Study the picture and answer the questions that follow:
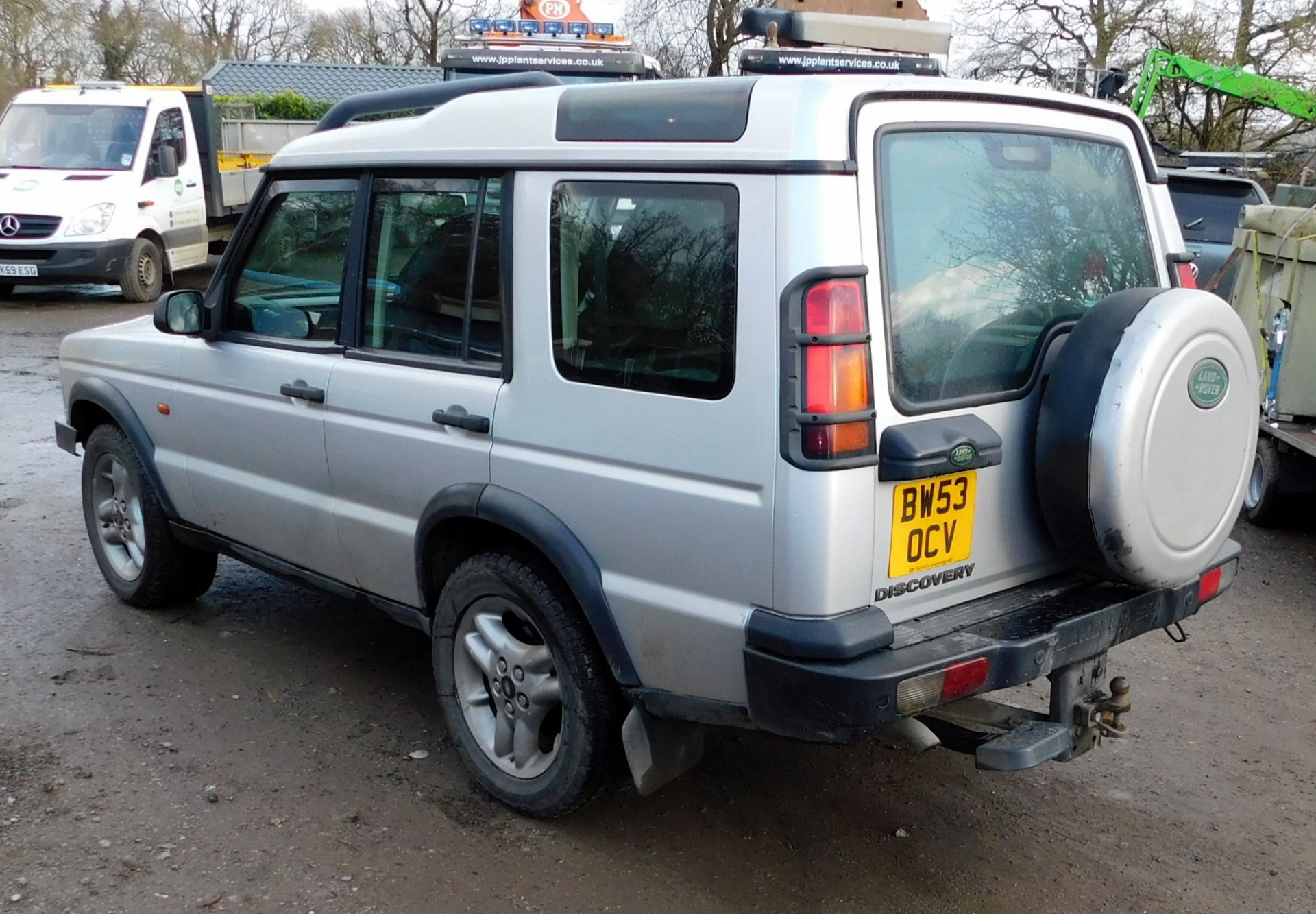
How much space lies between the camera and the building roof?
30.8m

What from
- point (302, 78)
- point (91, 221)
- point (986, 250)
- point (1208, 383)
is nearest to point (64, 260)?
point (91, 221)

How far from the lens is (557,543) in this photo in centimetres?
324

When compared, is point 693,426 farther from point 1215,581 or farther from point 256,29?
point 256,29

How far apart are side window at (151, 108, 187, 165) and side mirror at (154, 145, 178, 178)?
8 centimetres

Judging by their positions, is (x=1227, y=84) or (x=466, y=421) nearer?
(x=466, y=421)

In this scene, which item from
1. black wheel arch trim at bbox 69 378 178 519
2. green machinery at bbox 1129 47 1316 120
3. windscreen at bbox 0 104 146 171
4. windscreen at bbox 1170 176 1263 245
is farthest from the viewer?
green machinery at bbox 1129 47 1316 120

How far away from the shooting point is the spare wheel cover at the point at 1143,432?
2.91 m

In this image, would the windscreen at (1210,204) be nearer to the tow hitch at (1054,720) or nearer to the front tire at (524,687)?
the tow hitch at (1054,720)

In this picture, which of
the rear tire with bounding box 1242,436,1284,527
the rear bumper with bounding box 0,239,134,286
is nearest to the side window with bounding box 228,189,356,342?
the rear tire with bounding box 1242,436,1284,527

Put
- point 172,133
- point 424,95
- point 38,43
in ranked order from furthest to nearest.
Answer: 1. point 38,43
2. point 172,133
3. point 424,95

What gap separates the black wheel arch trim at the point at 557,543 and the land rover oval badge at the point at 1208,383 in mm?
1504

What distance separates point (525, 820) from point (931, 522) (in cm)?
155

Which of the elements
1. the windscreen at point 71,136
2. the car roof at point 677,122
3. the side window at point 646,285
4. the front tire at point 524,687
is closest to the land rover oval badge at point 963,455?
the side window at point 646,285

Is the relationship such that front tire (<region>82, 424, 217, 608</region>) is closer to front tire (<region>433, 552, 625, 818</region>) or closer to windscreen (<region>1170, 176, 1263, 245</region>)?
front tire (<region>433, 552, 625, 818</region>)
